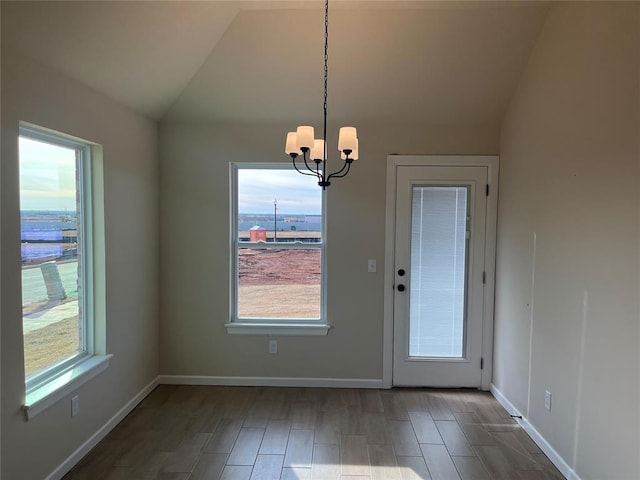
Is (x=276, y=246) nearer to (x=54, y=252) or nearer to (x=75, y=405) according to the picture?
(x=54, y=252)

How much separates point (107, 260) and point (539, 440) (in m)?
3.19

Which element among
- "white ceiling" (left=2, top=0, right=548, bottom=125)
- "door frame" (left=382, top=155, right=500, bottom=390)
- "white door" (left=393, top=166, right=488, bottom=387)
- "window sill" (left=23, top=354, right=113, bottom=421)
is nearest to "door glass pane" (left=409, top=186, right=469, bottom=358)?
"white door" (left=393, top=166, right=488, bottom=387)

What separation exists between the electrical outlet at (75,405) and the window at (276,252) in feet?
4.42

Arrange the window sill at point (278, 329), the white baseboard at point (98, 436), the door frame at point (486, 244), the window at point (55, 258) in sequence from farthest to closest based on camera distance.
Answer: the window sill at point (278, 329) → the door frame at point (486, 244) → the white baseboard at point (98, 436) → the window at point (55, 258)

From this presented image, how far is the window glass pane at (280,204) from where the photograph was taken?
142 inches

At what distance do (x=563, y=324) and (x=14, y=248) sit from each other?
120 inches

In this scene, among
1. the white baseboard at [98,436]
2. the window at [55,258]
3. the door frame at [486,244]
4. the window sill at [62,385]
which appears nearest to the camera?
the window sill at [62,385]

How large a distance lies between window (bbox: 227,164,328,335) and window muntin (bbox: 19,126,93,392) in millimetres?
1231

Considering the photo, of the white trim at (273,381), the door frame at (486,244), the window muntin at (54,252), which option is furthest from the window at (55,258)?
the door frame at (486,244)

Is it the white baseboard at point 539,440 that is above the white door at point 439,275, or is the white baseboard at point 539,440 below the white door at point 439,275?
below

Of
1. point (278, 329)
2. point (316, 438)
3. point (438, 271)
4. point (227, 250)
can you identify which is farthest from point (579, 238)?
A: point (227, 250)

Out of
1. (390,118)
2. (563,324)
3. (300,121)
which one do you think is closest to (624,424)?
(563,324)

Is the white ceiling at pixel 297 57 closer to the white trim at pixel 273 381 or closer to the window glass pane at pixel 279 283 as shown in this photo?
the window glass pane at pixel 279 283

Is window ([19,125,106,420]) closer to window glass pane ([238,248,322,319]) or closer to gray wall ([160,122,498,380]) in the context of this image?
gray wall ([160,122,498,380])
